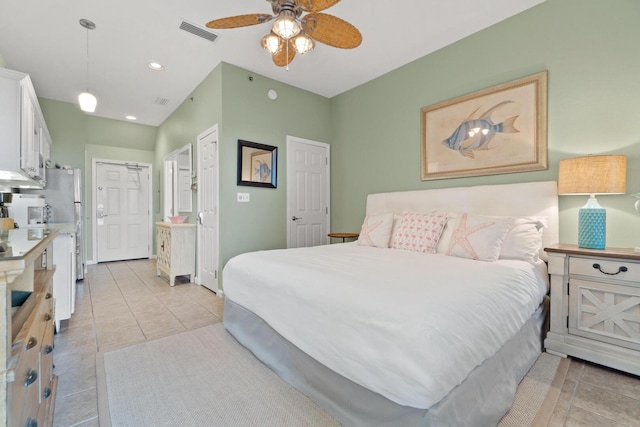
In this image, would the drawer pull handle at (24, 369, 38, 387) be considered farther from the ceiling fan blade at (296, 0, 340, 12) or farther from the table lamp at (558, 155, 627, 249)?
the table lamp at (558, 155, 627, 249)

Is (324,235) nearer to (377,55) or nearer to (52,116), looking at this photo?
(377,55)

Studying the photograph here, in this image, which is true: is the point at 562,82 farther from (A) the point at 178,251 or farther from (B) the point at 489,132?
(A) the point at 178,251

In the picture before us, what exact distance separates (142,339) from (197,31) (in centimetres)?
293

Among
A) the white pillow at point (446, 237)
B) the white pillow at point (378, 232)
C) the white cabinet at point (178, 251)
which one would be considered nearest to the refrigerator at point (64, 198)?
the white cabinet at point (178, 251)

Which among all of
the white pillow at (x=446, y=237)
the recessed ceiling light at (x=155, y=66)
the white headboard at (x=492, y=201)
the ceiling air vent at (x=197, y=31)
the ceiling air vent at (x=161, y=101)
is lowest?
the white pillow at (x=446, y=237)

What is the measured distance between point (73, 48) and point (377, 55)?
135 inches

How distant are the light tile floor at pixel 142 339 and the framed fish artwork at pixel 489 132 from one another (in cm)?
168

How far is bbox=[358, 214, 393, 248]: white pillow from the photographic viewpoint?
9.73 feet

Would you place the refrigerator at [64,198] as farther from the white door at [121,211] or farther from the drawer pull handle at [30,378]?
the drawer pull handle at [30,378]

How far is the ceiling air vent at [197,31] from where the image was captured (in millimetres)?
2763

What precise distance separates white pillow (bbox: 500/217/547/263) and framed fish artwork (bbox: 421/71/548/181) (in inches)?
22.5

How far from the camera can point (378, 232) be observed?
3012 mm

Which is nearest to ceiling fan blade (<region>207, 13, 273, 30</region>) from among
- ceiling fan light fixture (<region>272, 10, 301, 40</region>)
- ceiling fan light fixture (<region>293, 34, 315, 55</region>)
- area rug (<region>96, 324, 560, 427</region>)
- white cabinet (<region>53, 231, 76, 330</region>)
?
ceiling fan light fixture (<region>272, 10, 301, 40</region>)

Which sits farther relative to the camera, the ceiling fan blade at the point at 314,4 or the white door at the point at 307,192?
the white door at the point at 307,192
